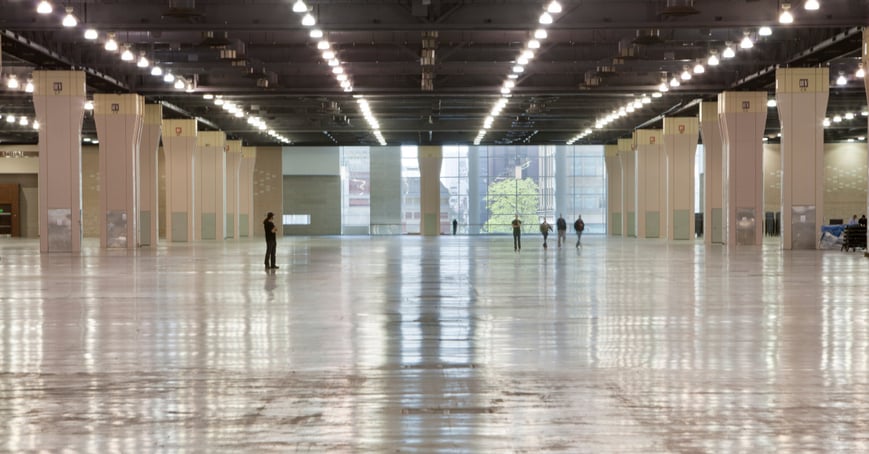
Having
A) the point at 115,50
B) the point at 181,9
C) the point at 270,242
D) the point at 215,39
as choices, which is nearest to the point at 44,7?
the point at 181,9

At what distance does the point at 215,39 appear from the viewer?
3659 centimetres

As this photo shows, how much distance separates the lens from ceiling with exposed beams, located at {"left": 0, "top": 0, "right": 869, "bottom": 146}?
107 feet

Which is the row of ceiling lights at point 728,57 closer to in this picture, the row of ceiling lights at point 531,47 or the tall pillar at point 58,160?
the row of ceiling lights at point 531,47

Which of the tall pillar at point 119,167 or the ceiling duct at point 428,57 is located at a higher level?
the ceiling duct at point 428,57

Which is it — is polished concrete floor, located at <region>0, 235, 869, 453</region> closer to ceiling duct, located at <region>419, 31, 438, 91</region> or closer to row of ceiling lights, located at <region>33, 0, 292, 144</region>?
row of ceiling lights, located at <region>33, 0, 292, 144</region>

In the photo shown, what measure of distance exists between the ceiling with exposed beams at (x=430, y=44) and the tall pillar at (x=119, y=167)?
878 millimetres

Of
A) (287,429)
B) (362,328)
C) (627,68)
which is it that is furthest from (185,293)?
(627,68)

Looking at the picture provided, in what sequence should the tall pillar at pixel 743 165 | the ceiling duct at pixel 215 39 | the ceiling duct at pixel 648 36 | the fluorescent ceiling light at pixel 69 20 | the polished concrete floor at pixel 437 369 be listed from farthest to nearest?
the tall pillar at pixel 743 165
the ceiling duct at pixel 215 39
the ceiling duct at pixel 648 36
the fluorescent ceiling light at pixel 69 20
the polished concrete floor at pixel 437 369

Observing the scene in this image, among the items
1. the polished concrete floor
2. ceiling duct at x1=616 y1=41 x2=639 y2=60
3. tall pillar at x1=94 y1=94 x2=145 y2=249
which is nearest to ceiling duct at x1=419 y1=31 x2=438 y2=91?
ceiling duct at x1=616 y1=41 x2=639 y2=60

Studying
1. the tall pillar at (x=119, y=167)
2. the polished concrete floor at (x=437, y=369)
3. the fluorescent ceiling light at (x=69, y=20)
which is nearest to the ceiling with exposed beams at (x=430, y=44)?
the fluorescent ceiling light at (x=69, y=20)

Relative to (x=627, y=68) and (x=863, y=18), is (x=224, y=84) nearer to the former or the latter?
(x=627, y=68)

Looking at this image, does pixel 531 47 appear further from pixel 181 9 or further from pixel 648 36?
pixel 181 9

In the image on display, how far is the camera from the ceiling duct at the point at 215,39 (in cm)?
3650

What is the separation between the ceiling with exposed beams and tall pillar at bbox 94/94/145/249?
2.88ft
